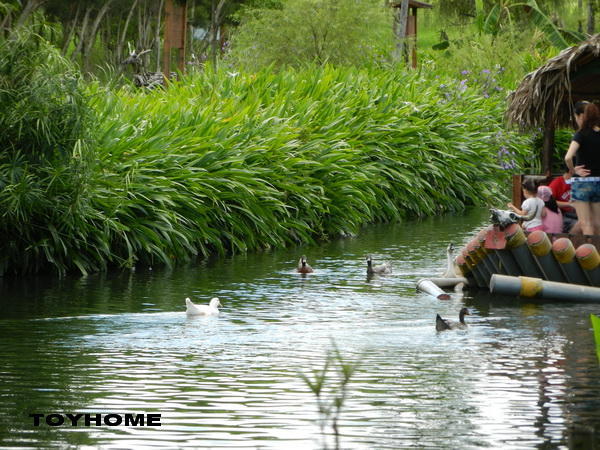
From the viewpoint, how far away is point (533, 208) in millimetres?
13680

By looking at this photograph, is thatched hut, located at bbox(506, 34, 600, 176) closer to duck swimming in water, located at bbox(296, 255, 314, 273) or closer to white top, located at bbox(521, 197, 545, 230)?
white top, located at bbox(521, 197, 545, 230)

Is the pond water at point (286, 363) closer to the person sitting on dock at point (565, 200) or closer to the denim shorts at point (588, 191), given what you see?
the denim shorts at point (588, 191)

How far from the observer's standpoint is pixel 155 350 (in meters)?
9.74

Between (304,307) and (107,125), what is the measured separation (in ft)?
16.1

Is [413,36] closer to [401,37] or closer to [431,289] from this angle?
[401,37]

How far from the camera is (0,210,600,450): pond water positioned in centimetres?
692

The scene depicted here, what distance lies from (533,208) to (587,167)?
2.63 ft

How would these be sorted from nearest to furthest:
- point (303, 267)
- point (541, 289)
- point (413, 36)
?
point (541, 289) < point (303, 267) < point (413, 36)

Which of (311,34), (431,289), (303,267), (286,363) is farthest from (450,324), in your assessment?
(311,34)

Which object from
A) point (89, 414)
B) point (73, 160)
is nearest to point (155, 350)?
point (89, 414)

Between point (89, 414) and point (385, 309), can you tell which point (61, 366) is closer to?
point (89, 414)

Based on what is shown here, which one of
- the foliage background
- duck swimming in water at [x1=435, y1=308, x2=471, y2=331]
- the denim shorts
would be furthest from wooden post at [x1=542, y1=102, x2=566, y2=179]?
duck swimming in water at [x1=435, y1=308, x2=471, y2=331]

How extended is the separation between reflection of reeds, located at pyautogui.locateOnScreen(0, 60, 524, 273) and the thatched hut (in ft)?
13.4

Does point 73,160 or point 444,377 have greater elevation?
point 73,160
